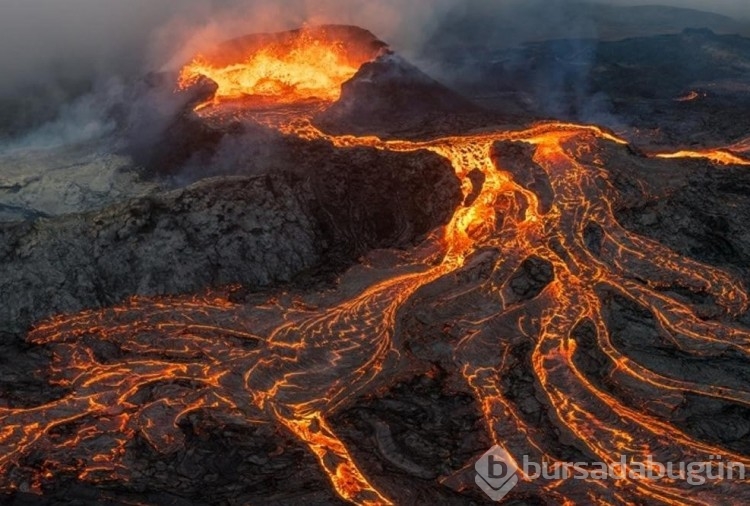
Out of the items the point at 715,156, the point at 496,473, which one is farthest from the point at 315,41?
the point at 496,473

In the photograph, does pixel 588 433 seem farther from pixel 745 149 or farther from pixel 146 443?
pixel 745 149

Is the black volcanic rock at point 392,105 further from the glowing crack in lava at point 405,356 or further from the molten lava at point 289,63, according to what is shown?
the glowing crack in lava at point 405,356

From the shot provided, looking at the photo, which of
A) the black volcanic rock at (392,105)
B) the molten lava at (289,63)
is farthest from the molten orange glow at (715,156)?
the molten lava at (289,63)

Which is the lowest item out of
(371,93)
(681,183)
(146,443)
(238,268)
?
(146,443)

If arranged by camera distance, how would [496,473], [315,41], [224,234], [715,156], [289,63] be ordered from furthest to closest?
[315,41]
[289,63]
[715,156]
[224,234]
[496,473]

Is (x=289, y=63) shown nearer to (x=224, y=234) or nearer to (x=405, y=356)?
(x=224, y=234)

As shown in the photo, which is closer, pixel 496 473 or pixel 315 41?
pixel 496 473

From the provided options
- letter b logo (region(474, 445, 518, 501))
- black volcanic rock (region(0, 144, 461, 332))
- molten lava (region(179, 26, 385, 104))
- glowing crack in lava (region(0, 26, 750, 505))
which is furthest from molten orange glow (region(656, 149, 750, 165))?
letter b logo (region(474, 445, 518, 501))

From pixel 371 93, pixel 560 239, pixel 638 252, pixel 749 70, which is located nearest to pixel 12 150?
pixel 371 93
